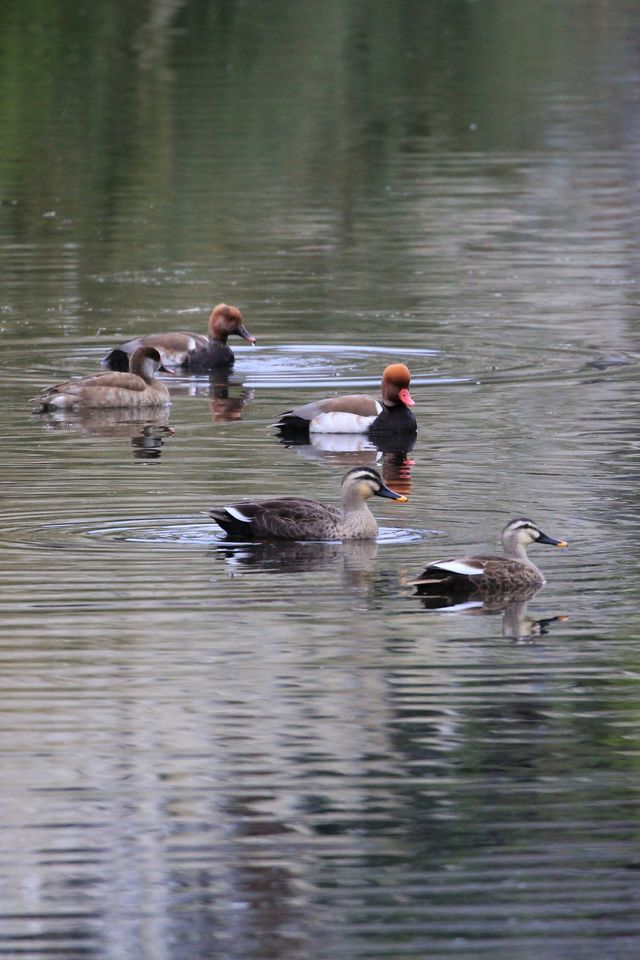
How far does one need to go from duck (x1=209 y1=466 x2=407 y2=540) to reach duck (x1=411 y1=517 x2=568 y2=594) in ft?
3.90

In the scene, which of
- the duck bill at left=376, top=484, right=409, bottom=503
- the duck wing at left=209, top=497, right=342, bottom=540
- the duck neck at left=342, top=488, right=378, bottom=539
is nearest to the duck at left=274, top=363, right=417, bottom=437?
the duck bill at left=376, top=484, right=409, bottom=503

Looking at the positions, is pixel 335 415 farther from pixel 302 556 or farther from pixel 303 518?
pixel 302 556

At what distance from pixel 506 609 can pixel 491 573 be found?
22cm

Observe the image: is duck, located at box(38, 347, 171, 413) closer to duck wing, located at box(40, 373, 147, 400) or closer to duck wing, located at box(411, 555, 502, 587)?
duck wing, located at box(40, 373, 147, 400)

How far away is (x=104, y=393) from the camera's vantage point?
1995 centimetres

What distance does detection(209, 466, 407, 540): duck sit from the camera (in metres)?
13.4

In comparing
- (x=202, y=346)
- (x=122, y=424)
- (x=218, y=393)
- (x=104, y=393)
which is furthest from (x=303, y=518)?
(x=202, y=346)

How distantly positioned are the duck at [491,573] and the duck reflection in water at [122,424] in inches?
217

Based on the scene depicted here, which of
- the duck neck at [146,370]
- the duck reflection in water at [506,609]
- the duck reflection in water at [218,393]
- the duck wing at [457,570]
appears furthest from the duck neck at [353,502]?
the duck neck at [146,370]

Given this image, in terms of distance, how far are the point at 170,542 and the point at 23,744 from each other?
3.93 m

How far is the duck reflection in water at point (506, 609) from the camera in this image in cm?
1155

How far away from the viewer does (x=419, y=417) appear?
63.0 feet

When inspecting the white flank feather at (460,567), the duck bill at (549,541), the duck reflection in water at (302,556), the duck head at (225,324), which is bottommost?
the duck reflection in water at (302,556)

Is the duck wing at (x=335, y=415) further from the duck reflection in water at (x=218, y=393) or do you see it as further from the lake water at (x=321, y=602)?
the duck reflection in water at (x=218, y=393)
